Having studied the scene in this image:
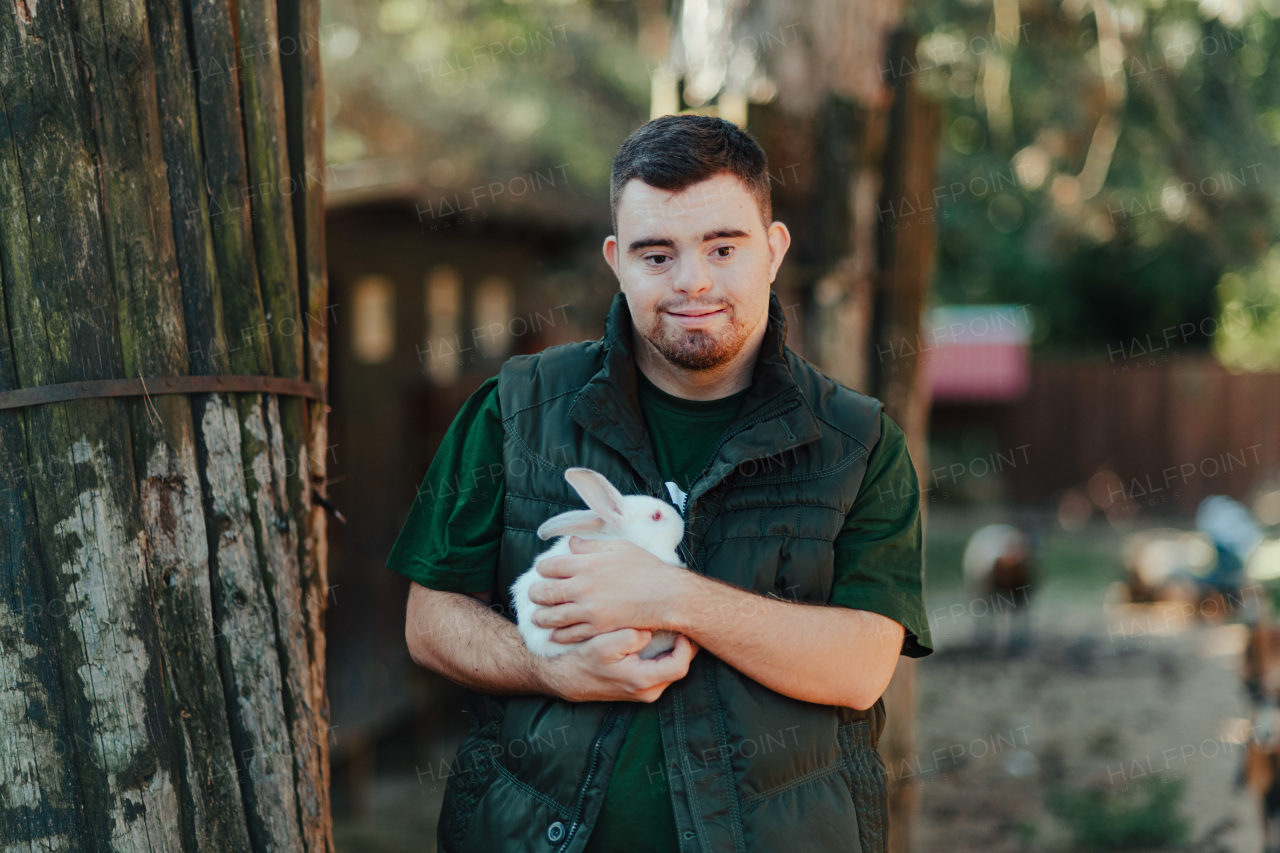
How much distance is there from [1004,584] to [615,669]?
9445 mm

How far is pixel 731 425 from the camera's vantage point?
2.40 metres

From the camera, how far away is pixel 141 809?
2.23 metres

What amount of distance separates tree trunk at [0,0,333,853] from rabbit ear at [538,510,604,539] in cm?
71

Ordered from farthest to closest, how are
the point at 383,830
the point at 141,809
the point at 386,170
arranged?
the point at 386,170, the point at 383,830, the point at 141,809

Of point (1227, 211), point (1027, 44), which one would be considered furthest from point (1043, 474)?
point (1027, 44)

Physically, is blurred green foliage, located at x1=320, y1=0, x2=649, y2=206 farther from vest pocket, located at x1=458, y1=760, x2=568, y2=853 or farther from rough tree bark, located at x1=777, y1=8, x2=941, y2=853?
vest pocket, located at x1=458, y1=760, x2=568, y2=853

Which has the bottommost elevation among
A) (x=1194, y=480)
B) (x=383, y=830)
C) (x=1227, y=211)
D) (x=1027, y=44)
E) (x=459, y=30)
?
(x=383, y=830)

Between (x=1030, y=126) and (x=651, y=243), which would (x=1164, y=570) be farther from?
(x=651, y=243)

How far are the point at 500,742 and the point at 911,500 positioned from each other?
107 cm

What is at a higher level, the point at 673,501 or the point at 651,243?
the point at 651,243

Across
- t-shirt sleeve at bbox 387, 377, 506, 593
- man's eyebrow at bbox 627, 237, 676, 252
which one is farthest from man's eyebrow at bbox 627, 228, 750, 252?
t-shirt sleeve at bbox 387, 377, 506, 593

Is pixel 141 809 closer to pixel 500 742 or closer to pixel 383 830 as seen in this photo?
pixel 500 742

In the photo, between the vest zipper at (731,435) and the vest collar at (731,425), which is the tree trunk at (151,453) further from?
the vest zipper at (731,435)

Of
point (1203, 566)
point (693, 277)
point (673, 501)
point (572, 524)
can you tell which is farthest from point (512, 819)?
point (1203, 566)
